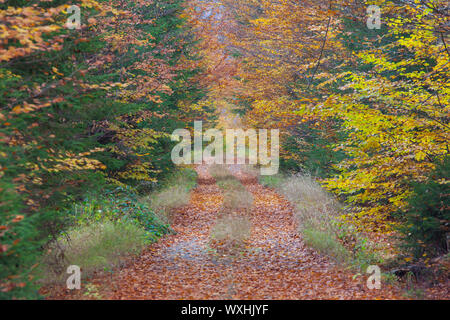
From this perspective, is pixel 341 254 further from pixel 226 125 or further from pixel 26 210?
pixel 226 125

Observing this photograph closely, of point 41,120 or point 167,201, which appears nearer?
point 41,120

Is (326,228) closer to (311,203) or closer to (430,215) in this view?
(311,203)

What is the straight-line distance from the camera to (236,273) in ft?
26.6

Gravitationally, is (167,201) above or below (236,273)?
above

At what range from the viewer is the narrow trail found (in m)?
6.81

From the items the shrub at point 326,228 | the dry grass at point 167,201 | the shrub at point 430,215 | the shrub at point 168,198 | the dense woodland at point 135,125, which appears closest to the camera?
the dense woodland at point 135,125

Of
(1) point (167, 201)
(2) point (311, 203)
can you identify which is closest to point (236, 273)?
(2) point (311, 203)

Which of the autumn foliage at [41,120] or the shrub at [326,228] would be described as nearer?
the autumn foliage at [41,120]

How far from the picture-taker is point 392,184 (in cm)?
750

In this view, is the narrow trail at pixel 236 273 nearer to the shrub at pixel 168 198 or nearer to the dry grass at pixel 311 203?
the dry grass at pixel 311 203

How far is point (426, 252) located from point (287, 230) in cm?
532

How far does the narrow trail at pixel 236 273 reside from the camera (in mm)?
6814

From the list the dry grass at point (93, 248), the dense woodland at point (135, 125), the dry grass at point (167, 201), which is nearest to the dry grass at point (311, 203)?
the dense woodland at point (135, 125)
